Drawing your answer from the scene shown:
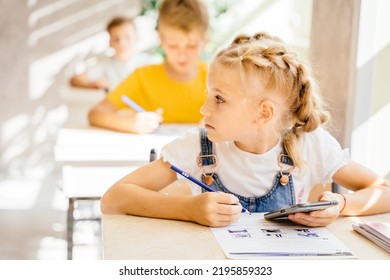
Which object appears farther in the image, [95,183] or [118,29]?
[118,29]

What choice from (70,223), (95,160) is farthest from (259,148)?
(70,223)

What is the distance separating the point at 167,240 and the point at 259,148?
33 centimetres

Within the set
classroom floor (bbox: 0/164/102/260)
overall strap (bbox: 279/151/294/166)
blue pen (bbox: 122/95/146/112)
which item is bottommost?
classroom floor (bbox: 0/164/102/260)

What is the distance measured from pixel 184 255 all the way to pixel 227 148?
35 cm

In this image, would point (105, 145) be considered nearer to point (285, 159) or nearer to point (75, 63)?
point (285, 159)

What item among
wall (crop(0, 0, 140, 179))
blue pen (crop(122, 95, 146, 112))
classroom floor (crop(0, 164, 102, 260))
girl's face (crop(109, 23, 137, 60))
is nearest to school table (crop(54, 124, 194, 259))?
blue pen (crop(122, 95, 146, 112))

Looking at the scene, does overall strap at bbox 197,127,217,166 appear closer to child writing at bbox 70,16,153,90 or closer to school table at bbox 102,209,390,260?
school table at bbox 102,209,390,260

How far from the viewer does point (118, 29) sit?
3369 mm

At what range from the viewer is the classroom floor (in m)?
2.22

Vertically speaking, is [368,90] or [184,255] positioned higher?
[368,90]

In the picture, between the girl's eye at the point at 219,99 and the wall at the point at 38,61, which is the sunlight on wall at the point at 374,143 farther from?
the wall at the point at 38,61


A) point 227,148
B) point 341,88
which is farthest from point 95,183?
point 341,88

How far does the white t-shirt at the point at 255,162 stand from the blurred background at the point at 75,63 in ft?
1.25
